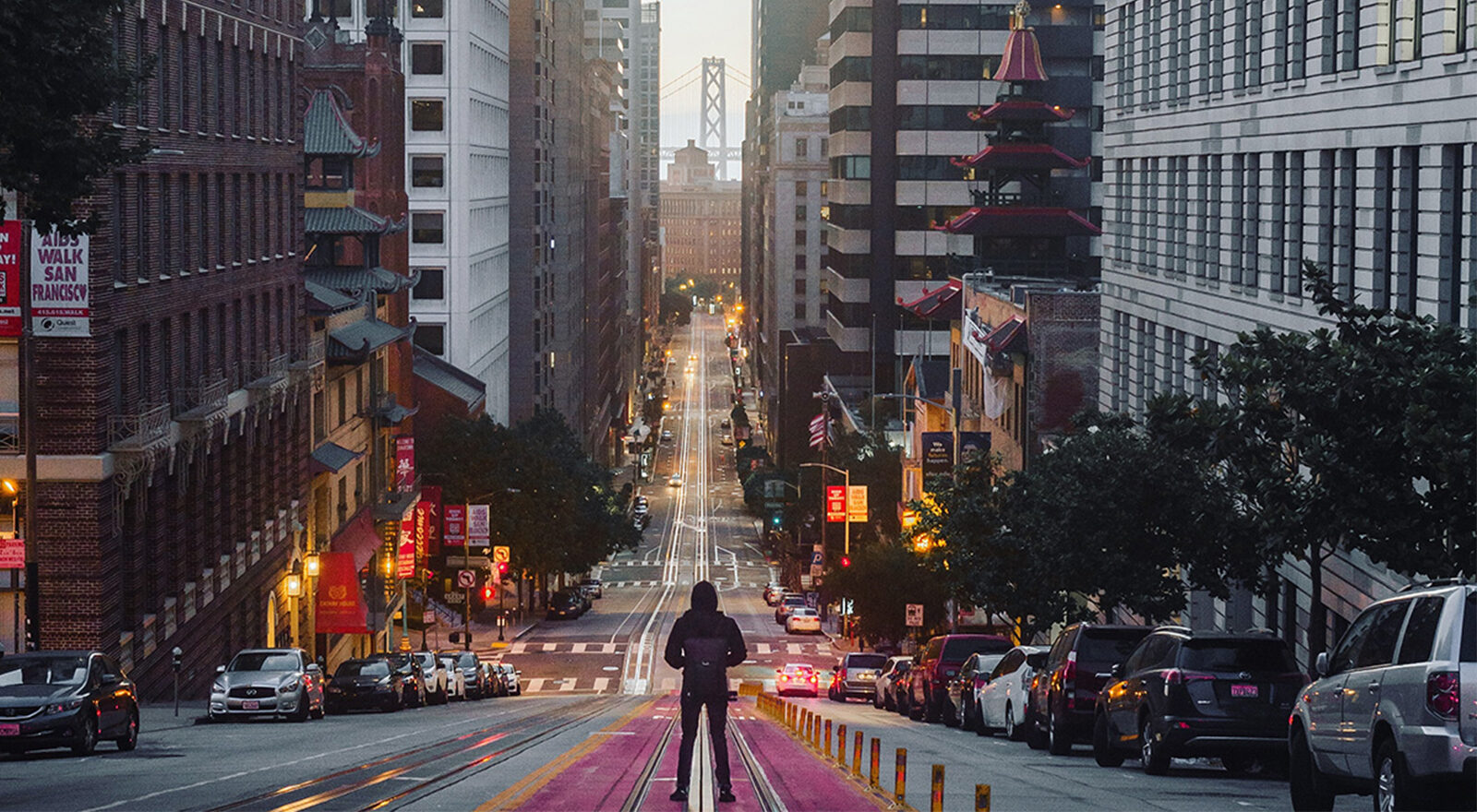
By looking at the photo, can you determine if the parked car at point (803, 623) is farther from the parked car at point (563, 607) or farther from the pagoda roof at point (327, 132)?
the pagoda roof at point (327, 132)

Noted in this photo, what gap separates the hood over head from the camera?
19500 millimetres

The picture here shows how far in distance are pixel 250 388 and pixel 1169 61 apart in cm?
2698

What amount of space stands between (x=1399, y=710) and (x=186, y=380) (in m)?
39.1

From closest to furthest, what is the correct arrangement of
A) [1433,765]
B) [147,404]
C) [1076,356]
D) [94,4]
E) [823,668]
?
1. [1433,765]
2. [94,4]
3. [147,404]
4. [1076,356]
5. [823,668]

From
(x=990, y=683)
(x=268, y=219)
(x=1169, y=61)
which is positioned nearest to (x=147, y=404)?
(x=268, y=219)

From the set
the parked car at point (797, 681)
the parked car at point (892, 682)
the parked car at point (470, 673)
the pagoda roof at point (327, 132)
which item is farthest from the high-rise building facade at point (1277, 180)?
the pagoda roof at point (327, 132)

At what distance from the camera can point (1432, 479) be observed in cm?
2233

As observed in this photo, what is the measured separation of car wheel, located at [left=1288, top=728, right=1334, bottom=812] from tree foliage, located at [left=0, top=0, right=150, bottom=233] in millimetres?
13170

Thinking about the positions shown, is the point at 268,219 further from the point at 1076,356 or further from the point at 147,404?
the point at 1076,356

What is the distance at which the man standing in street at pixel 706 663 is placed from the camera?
19.5m

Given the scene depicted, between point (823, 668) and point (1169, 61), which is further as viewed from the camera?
point (823, 668)

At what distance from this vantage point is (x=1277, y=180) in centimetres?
4212

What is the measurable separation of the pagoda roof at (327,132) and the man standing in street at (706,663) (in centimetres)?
5944

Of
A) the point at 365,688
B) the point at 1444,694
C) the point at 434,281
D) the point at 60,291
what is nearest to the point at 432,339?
the point at 434,281
